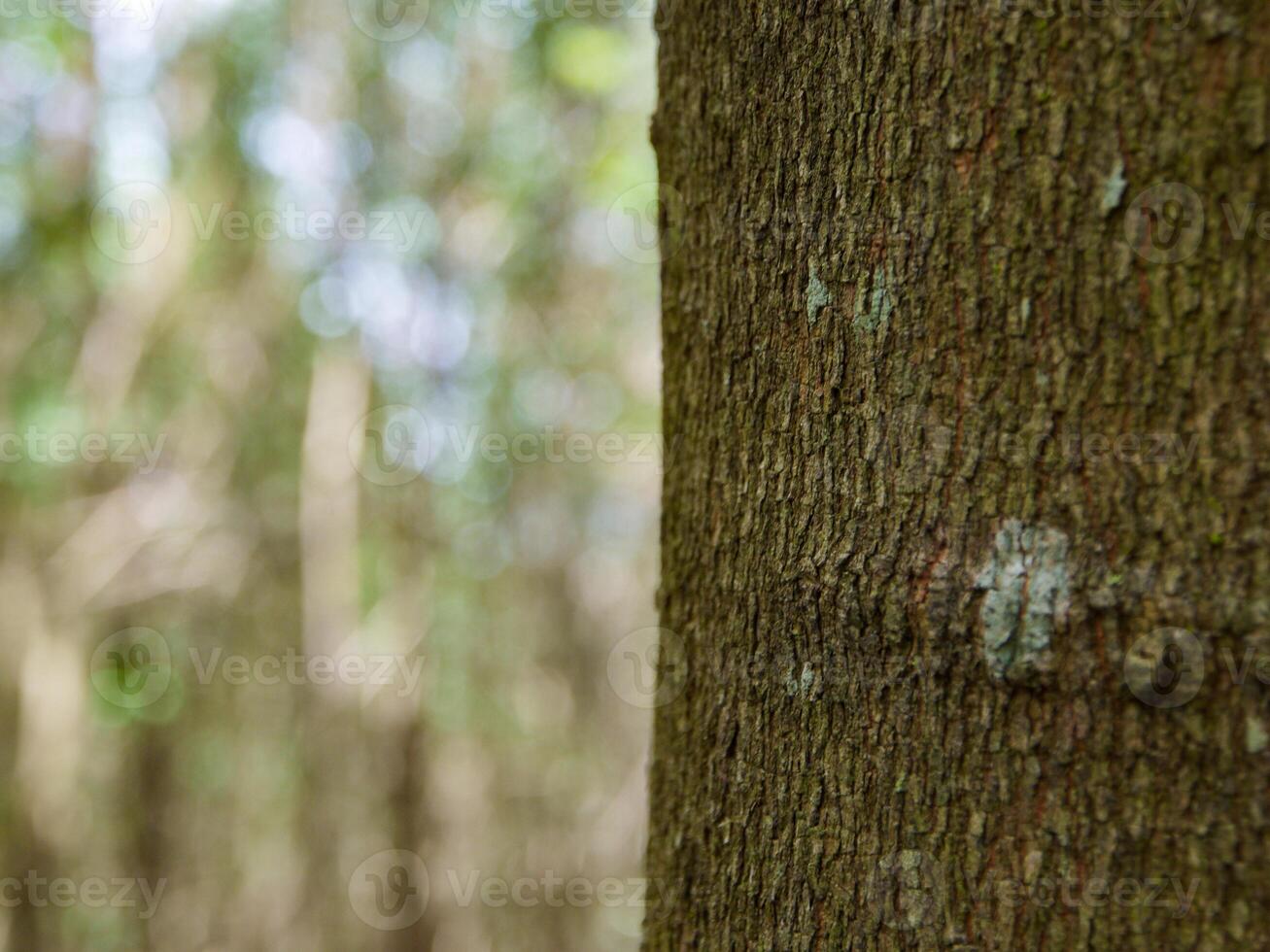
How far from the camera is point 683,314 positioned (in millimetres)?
1322

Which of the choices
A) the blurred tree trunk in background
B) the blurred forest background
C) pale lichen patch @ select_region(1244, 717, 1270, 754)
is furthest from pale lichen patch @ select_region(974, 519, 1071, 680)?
the blurred forest background

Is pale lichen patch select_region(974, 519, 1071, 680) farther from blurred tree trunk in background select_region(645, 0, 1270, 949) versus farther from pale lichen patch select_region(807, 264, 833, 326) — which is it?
pale lichen patch select_region(807, 264, 833, 326)

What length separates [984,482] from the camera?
976 millimetres

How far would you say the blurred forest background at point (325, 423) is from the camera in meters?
8.95

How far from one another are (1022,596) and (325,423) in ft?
29.5

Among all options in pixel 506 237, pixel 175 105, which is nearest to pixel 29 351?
→ pixel 175 105

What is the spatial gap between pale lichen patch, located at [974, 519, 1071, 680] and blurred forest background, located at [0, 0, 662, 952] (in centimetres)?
652

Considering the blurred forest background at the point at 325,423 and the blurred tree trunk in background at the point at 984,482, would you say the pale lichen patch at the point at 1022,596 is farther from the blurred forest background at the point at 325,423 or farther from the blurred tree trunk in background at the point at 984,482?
the blurred forest background at the point at 325,423

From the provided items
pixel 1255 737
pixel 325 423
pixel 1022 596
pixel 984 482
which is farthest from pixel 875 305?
pixel 325 423

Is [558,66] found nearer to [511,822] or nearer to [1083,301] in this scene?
[1083,301]

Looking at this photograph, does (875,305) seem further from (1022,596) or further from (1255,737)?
(1255,737)

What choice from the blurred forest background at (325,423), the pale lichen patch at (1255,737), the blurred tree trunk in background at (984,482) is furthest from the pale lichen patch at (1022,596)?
the blurred forest background at (325,423)

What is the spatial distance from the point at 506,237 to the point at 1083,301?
9.07 m

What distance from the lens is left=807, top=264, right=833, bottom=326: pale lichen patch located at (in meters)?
1.10
